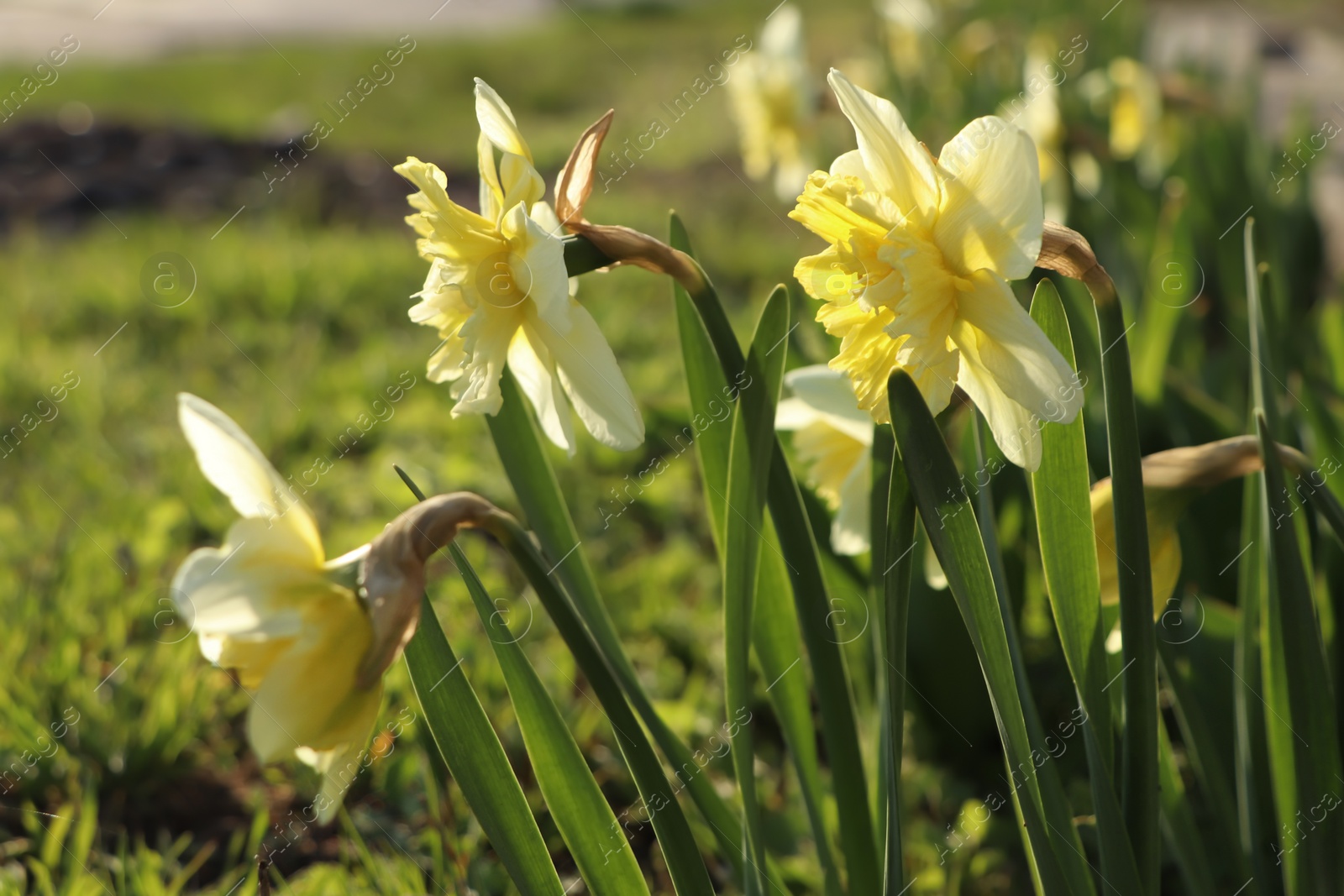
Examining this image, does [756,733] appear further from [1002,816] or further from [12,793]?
[12,793]

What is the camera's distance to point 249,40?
11.2 metres

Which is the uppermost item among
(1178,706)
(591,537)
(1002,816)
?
(591,537)

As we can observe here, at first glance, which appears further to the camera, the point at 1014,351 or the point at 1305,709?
the point at 1305,709

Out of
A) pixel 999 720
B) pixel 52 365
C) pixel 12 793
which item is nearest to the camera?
pixel 999 720

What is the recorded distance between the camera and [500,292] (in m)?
0.75

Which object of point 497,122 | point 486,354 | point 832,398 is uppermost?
point 497,122

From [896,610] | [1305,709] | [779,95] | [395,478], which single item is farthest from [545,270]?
[779,95]

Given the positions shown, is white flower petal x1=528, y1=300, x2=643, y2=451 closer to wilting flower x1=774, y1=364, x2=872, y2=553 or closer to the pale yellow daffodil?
wilting flower x1=774, y1=364, x2=872, y2=553

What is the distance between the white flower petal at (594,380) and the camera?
2.43ft

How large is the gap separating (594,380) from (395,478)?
161cm

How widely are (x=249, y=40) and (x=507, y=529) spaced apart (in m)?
12.3

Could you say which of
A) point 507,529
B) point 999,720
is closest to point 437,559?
point 507,529

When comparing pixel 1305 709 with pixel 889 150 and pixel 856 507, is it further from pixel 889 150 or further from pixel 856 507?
pixel 889 150

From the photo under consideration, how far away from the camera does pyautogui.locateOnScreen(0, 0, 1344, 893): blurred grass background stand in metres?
1.30
